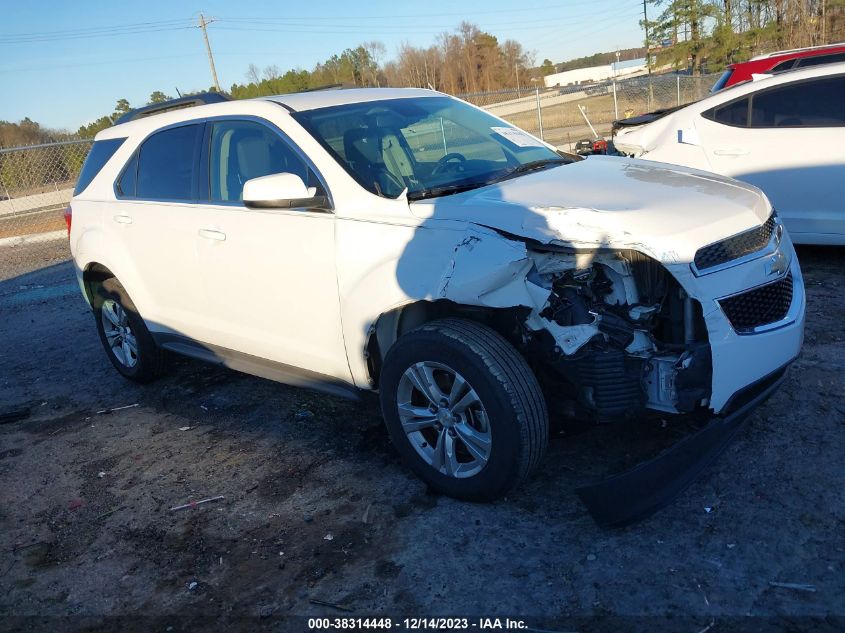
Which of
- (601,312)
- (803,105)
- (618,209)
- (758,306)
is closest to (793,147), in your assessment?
(803,105)

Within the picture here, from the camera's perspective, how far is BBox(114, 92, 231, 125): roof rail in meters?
5.19

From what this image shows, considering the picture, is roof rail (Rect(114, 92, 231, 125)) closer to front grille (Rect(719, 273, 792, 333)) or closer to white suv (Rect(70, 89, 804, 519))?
white suv (Rect(70, 89, 804, 519))

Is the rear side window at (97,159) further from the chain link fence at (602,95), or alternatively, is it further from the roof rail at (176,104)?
the chain link fence at (602,95)

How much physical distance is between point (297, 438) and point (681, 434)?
85.2 inches

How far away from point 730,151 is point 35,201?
2195cm

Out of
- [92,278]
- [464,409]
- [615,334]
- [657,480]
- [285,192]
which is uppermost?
[285,192]

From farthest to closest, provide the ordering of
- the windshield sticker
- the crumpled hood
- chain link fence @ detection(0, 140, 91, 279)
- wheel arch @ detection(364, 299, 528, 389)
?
chain link fence @ detection(0, 140, 91, 279) < the windshield sticker < wheel arch @ detection(364, 299, 528, 389) < the crumpled hood

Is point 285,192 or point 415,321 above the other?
point 285,192

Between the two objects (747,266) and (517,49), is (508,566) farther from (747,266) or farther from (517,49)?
(517,49)

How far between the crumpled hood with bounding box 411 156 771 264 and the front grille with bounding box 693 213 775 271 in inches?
1.3

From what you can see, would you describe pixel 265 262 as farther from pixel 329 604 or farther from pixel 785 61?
pixel 785 61

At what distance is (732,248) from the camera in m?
3.11

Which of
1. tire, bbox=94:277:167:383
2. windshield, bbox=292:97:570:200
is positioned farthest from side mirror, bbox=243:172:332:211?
tire, bbox=94:277:167:383

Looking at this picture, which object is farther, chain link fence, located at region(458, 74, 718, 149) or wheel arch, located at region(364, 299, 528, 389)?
chain link fence, located at region(458, 74, 718, 149)
